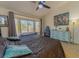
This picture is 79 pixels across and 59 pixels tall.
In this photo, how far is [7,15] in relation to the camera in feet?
14.7

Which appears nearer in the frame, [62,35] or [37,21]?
[37,21]

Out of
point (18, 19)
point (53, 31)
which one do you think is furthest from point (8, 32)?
point (53, 31)

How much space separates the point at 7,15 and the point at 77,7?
3900 mm

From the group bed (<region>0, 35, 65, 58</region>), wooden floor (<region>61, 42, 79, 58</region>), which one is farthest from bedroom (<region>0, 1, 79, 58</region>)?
bed (<region>0, 35, 65, 58</region>)

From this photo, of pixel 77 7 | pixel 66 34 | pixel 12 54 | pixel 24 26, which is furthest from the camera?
pixel 66 34

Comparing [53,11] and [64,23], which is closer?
[64,23]

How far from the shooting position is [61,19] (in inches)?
254

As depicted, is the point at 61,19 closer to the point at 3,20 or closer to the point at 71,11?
the point at 71,11

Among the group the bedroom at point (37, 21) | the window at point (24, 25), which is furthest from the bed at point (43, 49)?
the window at point (24, 25)

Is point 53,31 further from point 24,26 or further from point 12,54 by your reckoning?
point 12,54

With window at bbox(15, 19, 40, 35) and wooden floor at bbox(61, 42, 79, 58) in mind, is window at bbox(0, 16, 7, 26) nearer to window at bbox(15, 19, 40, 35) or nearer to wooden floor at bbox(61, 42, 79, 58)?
window at bbox(15, 19, 40, 35)

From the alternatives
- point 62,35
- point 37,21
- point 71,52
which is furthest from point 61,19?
point 71,52

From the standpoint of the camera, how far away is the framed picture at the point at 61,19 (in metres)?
5.99

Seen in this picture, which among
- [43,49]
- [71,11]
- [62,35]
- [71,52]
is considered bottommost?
[71,52]
